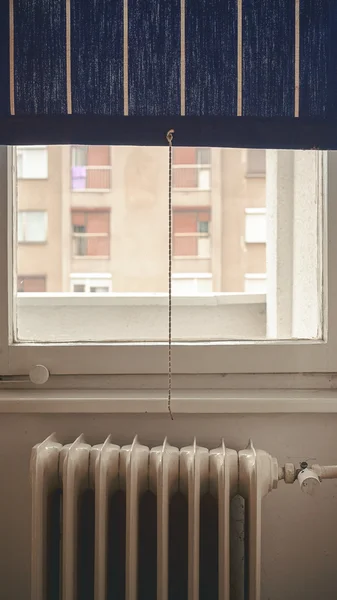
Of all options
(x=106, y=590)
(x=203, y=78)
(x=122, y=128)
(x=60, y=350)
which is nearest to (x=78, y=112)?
(x=122, y=128)

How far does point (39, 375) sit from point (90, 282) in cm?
34

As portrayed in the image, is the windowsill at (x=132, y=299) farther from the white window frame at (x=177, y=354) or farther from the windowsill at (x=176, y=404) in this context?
the windowsill at (x=176, y=404)

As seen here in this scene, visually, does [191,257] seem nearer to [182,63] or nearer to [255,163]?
[255,163]

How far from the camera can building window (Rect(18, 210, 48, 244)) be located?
4.76 feet

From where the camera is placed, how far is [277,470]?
1173 mm

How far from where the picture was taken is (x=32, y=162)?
4.86 ft

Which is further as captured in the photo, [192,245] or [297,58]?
[192,245]

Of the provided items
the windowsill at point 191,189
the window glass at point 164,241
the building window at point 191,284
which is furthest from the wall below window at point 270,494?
the windowsill at point 191,189

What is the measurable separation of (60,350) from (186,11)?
867 millimetres

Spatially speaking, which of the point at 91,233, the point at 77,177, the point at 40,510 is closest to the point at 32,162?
the point at 77,177

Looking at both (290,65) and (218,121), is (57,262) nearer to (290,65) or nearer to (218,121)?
(218,121)

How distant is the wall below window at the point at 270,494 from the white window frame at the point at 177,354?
12cm

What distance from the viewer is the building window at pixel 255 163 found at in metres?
1.52

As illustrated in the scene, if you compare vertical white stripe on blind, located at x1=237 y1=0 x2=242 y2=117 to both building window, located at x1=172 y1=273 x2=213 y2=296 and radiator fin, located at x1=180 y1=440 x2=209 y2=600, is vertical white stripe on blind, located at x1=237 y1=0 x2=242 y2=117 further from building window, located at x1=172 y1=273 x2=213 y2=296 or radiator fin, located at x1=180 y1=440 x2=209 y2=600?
radiator fin, located at x1=180 y1=440 x2=209 y2=600
